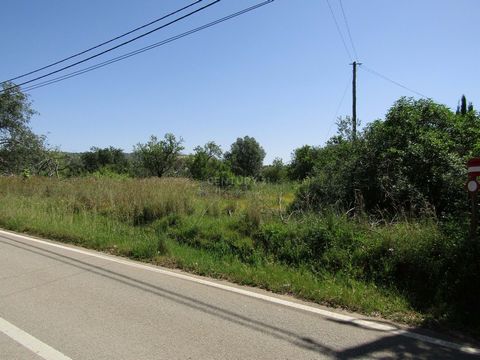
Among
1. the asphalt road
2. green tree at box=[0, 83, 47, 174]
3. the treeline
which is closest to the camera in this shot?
the asphalt road

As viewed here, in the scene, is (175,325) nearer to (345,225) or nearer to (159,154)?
(345,225)

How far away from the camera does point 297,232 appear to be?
802 cm

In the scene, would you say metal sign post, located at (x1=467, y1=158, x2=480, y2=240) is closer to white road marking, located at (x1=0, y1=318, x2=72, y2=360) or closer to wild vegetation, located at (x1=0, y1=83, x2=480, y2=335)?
wild vegetation, located at (x1=0, y1=83, x2=480, y2=335)

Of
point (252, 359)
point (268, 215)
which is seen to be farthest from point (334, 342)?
point (268, 215)

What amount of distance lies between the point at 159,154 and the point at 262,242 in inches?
2323

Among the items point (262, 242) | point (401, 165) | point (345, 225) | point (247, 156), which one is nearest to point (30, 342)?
point (262, 242)

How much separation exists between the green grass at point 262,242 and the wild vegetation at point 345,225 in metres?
0.02

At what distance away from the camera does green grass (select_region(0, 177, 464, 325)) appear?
19.9ft

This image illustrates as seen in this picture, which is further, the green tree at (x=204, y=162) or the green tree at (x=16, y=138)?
the green tree at (x=204, y=162)

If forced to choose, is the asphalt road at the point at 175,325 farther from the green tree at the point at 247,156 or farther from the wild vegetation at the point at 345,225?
the green tree at the point at 247,156

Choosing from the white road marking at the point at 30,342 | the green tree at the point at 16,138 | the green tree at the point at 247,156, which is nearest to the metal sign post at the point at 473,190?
the white road marking at the point at 30,342

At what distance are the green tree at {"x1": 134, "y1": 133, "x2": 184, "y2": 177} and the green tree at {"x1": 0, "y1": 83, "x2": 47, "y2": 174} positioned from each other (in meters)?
27.7

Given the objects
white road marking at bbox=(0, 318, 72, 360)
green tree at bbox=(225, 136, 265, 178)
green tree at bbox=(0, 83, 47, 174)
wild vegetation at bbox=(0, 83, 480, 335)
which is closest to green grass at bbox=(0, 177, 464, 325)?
wild vegetation at bbox=(0, 83, 480, 335)

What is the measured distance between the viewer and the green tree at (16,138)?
36875 millimetres
